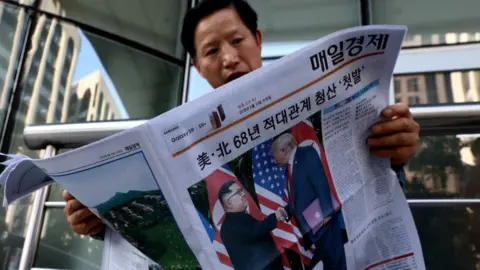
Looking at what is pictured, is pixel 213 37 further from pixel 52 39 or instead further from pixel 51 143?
pixel 52 39

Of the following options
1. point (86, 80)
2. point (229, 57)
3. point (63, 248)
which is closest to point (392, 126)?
point (229, 57)

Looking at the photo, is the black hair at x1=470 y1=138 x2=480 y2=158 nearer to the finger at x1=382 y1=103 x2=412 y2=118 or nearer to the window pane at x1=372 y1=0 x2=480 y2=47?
the finger at x1=382 y1=103 x2=412 y2=118

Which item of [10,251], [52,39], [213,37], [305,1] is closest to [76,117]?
[52,39]

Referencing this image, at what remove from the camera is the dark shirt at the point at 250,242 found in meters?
0.34

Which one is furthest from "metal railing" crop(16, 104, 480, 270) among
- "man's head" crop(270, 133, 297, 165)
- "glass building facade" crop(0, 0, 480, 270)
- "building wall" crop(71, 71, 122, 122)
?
"building wall" crop(71, 71, 122, 122)

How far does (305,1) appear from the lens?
2684 millimetres

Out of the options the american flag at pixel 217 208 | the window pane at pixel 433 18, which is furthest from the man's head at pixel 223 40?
the window pane at pixel 433 18

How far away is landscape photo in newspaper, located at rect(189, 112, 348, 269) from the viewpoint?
338mm

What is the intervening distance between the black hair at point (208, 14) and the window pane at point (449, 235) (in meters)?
0.43

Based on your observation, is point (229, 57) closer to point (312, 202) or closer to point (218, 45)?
point (218, 45)

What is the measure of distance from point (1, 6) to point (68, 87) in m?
0.58

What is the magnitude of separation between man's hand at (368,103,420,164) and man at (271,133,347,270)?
0.07 m

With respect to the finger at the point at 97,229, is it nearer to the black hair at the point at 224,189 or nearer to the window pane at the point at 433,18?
the black hair at the point at 224,189

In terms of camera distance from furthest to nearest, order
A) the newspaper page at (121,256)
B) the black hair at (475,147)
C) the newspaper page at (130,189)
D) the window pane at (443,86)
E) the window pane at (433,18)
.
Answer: the window pane at (433,18) → the window pane at (443,86) → the black hair at (475,147) → the newspaper page at (121,256) → the newspaper page at (130,189)
